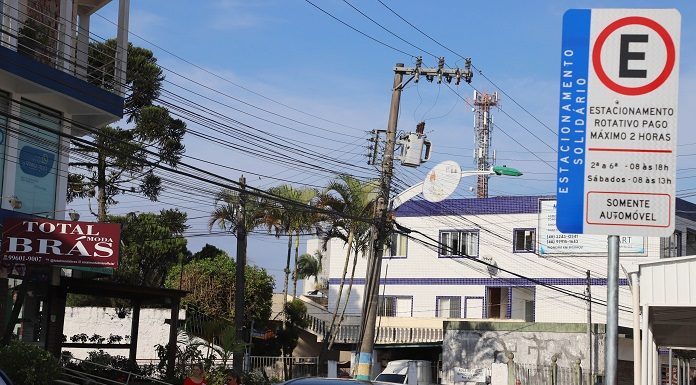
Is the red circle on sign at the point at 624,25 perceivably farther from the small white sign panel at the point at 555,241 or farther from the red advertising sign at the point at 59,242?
the small white sign panel at the point at 555,241

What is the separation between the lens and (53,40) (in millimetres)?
24719

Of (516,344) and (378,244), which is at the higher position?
(378,244)

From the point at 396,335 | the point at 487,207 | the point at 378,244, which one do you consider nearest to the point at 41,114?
the point at 378,244

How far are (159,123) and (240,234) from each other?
457cm

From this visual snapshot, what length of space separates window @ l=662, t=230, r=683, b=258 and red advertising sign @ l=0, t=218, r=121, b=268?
99.5 ft

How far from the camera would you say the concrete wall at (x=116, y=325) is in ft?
122

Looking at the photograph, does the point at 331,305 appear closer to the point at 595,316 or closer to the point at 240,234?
the point at 595,316

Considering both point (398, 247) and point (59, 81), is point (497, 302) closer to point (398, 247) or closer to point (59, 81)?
point (398, 247)

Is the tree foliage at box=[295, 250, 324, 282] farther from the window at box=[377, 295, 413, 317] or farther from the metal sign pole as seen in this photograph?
the metal sign pole


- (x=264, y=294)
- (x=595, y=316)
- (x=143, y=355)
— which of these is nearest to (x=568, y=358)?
(x=595, y=316)

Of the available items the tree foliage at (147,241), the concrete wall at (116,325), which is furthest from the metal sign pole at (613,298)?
the tree foliage at (147,241)

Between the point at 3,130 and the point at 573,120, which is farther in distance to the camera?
the point at 3,130

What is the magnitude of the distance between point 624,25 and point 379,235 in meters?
23.0

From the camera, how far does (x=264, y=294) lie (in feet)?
146
